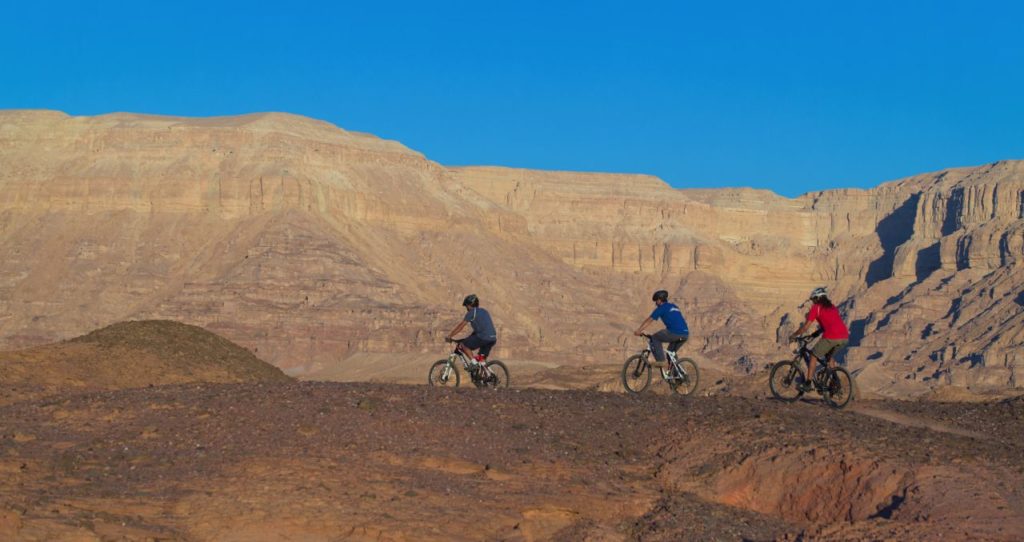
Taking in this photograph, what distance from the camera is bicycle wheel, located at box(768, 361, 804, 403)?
24.4 meters

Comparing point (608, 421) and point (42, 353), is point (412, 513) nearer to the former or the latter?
point (608, 421)

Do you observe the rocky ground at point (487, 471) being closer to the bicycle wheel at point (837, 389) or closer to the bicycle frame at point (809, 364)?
the bicycle wheel at point (837, 389)

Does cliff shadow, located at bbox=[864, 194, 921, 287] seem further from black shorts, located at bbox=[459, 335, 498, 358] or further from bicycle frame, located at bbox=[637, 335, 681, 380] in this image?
black shorts, located at bbox=[459, 335, 498, 358]

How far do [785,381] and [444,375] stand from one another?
19.5 feet

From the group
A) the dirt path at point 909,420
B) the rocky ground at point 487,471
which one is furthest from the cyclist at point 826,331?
the rocky ground at point 487,471

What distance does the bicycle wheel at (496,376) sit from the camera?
87.1 ft

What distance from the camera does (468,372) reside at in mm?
27000

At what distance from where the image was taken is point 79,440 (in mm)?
19000

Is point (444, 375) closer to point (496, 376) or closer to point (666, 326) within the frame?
point (496, 376)

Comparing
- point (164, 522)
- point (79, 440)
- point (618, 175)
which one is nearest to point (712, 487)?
point (164, 522)

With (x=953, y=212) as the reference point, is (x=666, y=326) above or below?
below

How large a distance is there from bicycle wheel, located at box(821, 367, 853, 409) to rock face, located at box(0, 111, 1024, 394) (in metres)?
92.4

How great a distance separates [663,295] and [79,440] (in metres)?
10.4

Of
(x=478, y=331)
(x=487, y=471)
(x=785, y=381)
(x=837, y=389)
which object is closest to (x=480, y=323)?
(x=478, y=331)
